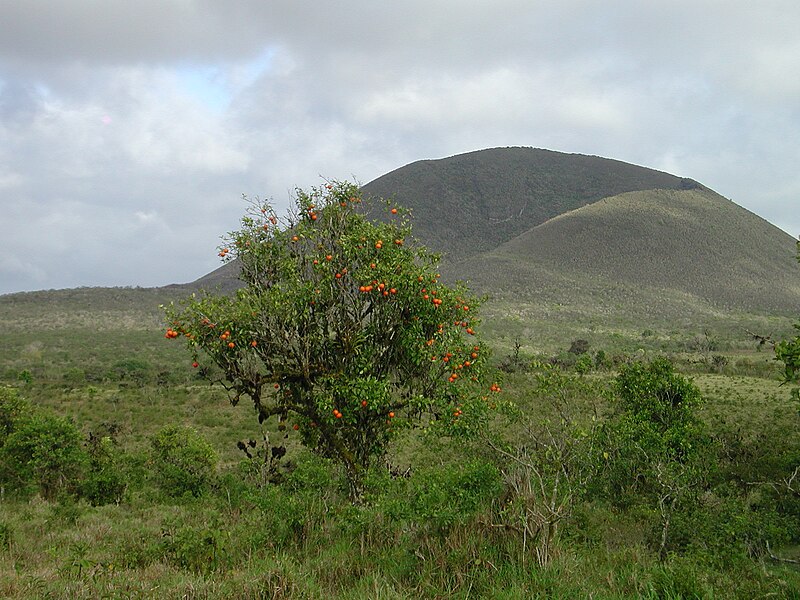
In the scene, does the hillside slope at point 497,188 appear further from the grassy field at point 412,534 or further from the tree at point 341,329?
the tree at point 341,329

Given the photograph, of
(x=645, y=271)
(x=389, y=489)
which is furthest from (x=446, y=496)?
(x=645, y=271)

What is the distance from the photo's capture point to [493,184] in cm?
15738

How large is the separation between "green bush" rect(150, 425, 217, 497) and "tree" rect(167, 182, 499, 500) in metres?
6.77

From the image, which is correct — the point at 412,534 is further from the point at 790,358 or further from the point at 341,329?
the point at 790,358

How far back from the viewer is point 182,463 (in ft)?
49.6

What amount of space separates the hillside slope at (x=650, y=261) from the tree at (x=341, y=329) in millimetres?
69339

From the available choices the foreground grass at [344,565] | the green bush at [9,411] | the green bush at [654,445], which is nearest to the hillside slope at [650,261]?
the green bush at [654,445]

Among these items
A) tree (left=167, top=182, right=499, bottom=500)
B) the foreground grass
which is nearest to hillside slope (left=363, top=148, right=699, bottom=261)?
tree (left=167, top=182, right=499, bottom=500)

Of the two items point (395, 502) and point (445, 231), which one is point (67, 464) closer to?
point (395, 502)

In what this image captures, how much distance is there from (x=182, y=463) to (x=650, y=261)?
297 feet

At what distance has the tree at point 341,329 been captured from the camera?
7.89 metres

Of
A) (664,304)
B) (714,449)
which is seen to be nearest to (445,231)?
(664,304)

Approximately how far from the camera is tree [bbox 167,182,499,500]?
789 centimetres

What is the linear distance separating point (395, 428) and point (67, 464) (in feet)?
30.5
